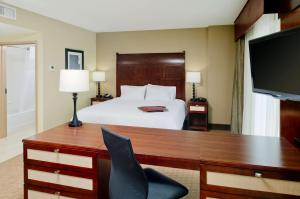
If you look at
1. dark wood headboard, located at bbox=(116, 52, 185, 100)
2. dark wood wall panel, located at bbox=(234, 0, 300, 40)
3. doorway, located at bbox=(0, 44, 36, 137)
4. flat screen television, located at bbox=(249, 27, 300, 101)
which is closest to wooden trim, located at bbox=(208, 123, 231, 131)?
dark wood headboard, located at bbox=(116, 52, 185, 100)

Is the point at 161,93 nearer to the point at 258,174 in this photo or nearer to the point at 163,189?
the point at 163,189

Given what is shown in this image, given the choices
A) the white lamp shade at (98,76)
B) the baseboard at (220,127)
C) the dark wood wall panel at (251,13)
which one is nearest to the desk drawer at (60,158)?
the dark wood wall panel at (251,13)

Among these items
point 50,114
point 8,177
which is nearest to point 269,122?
point 8,177

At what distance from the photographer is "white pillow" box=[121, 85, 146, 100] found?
17.0 ft

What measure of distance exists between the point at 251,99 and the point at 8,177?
3.76m

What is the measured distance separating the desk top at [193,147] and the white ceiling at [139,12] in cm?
230

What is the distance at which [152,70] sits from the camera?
5.58 metres

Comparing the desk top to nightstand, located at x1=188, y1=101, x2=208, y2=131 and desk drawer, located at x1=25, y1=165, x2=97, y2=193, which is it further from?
nightstand, located at x1=188, y1=101, x2=208, y2=131

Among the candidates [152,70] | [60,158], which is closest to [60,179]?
[60,158]

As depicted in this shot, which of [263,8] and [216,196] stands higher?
[263,8]

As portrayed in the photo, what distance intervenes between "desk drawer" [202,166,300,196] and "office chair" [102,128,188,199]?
30 cm

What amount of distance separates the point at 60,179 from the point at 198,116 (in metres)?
4.01

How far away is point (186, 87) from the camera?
17.9ft

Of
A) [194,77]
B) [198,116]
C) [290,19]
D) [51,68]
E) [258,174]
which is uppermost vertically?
[290,19]
